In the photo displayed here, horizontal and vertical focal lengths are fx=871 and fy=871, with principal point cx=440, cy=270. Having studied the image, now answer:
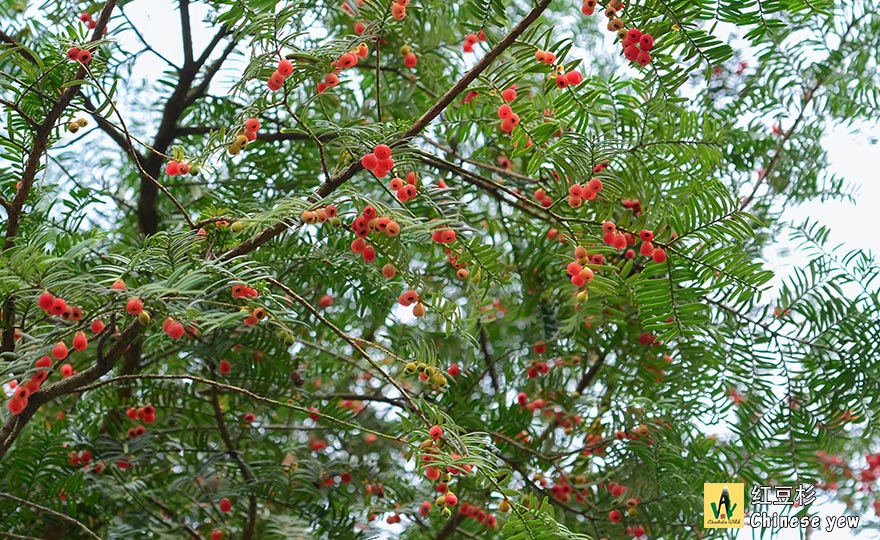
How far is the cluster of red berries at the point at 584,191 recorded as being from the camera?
664mm

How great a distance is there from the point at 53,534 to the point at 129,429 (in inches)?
Result: 5.9

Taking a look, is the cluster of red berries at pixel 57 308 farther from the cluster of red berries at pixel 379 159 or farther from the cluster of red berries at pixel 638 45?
the cluster of red berries at pixel 638 45

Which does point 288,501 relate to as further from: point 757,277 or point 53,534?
point 757,277

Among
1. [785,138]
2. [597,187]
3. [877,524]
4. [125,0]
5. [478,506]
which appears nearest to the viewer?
[597,187]

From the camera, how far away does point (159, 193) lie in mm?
1164

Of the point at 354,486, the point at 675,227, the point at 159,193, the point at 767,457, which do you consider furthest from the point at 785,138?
the point at 159,193

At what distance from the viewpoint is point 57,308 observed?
54 cm

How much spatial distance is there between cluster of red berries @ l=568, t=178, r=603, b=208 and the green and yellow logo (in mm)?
461

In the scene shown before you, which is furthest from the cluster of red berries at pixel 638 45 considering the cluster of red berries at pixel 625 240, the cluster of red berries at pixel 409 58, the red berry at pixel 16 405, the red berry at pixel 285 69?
the red berry at pixel 16 405

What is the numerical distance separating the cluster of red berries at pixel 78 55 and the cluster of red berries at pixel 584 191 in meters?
0.37

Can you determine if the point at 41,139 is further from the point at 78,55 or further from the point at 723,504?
the point at 723,504

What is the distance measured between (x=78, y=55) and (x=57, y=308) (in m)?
0.20

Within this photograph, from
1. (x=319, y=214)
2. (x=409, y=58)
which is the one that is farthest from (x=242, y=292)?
(x=409, y=58)

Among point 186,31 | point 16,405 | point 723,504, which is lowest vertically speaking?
point 16,405
